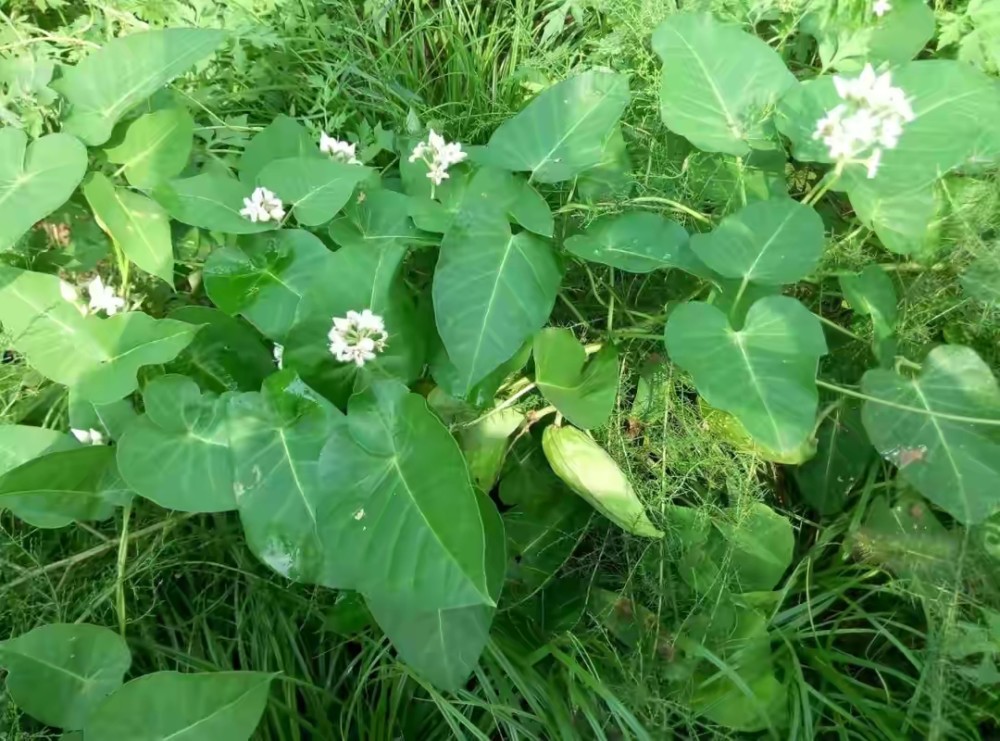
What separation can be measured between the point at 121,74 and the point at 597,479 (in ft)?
2.97

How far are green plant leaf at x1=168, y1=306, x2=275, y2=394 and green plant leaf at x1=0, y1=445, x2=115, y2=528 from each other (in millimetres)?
152

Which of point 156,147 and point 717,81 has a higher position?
point 717,81

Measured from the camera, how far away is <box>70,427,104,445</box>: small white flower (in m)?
1.00

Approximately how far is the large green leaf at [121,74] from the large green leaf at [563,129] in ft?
1.51

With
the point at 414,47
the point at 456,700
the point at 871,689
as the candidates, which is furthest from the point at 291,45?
the point at 871,689

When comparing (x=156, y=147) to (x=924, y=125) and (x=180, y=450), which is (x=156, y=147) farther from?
(x=924, y=125)

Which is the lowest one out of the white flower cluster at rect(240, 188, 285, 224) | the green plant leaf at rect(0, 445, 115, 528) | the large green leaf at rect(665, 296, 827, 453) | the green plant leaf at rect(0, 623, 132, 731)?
the green plant leaf at rect(0, 623, 132, 731)

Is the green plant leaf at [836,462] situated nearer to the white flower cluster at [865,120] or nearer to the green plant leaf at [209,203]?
the white flower cluster at [865,120]

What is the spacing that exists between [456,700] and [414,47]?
1179 mm

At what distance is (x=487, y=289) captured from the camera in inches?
36.1

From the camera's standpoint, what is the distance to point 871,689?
100cm

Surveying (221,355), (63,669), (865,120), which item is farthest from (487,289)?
(63,669)

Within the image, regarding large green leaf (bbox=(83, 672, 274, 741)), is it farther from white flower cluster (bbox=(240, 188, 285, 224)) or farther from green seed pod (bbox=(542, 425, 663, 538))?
white flower cluster (bbox=(240, 188, 285, 224))

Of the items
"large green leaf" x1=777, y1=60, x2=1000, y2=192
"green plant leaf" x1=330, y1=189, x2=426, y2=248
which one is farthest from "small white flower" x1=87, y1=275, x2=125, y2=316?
"large green leaf" x1=777, y1=60, x2=1000, y2=192
